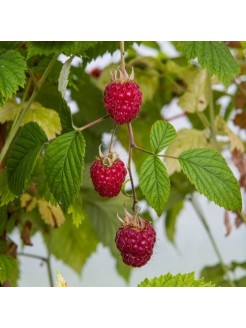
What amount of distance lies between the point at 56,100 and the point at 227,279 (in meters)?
0.65

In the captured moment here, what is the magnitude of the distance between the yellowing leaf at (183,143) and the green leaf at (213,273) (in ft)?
1.79

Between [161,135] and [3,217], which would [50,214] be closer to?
[3,217]

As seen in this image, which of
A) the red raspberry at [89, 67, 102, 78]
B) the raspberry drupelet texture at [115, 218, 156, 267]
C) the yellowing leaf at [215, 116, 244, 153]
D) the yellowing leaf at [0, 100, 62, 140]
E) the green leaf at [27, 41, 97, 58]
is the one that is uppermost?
the red raspberry at [89, 67, 102, 78]

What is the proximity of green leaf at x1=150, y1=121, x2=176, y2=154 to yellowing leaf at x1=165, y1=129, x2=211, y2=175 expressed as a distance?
0.41m

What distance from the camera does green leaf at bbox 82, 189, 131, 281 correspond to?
4.65ft

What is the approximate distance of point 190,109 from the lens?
4.49 ft

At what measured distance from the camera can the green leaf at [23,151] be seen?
87 centimetres

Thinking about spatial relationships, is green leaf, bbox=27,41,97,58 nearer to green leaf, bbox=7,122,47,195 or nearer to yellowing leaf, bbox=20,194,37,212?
green leaf, bbox=7,122,47,195

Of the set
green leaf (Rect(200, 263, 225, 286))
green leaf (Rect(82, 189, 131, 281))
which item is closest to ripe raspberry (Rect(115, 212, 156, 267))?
green leaf (Rect(82, 189, 131, 281))

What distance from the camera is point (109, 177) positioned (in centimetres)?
83

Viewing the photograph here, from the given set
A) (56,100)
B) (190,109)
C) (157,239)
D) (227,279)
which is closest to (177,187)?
(227,279)

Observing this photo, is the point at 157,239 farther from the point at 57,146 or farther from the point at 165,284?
the point at 57,146

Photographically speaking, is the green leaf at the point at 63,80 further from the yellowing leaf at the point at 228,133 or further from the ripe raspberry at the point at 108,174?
the yellowing leaf at the point at 228,133

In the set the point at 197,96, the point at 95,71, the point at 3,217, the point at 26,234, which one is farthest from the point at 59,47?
the point at 95,71
